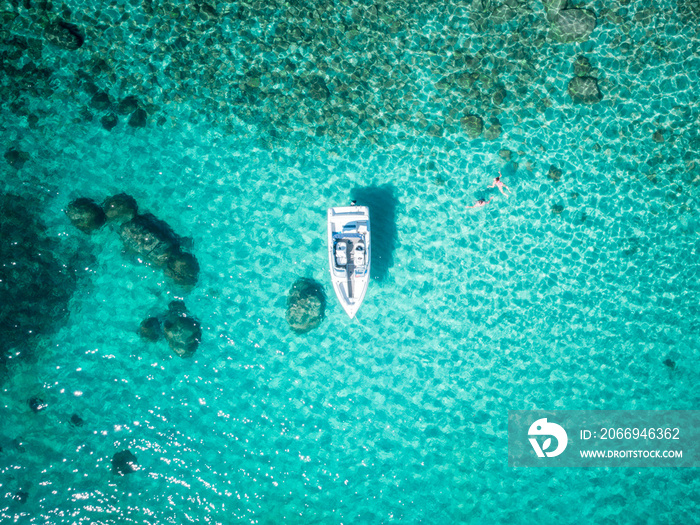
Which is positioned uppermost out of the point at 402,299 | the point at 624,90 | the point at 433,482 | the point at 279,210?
the point at 624,90

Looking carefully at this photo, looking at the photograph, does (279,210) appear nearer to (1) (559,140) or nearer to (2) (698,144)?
(1) (559,140)

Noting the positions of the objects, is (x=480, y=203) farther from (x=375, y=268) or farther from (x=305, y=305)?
(x=305, y=305)

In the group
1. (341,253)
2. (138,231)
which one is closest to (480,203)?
(341,253)

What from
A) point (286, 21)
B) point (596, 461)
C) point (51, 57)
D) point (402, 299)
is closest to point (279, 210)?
point (402, 299)

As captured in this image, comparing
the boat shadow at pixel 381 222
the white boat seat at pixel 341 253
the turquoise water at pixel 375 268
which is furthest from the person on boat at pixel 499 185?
the white boat seat at pixel 341 253

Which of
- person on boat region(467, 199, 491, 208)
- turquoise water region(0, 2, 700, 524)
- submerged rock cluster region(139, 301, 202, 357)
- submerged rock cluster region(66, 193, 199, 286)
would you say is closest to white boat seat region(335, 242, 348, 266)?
turquoise water region(0, 2, 700, 524)

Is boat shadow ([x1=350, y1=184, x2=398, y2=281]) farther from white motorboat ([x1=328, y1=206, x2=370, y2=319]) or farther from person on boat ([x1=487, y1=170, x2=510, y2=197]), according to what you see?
person on boat ([x1=487, y1=170, x2=510, y2=197])
